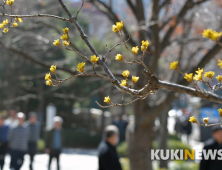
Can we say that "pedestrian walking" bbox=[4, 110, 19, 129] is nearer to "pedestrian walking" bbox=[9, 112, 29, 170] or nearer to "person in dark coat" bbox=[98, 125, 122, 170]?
"pedestrian walking" bbox=[9, 112, 29, 170]

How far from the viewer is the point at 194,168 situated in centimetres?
891

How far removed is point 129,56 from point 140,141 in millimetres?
6247

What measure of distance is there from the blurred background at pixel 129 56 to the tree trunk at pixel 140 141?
0.02 m

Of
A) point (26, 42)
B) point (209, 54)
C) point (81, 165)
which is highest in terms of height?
point (26, 42)

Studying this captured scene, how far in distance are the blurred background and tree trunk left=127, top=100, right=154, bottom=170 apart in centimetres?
2

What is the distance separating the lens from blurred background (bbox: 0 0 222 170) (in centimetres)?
613

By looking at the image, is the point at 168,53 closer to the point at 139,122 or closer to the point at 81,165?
the point at 81,165

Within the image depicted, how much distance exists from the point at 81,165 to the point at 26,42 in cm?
536

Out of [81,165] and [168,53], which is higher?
[168,53]

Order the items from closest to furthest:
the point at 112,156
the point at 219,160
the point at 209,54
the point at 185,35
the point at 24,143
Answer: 1. the point at 219,160
2. the point at 112,156
3. the point at 209,54
4. the point at 24,143
5. the point at 185,35

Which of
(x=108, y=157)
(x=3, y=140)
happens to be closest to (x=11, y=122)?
(x=3, y=140)

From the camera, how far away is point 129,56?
12.3 m

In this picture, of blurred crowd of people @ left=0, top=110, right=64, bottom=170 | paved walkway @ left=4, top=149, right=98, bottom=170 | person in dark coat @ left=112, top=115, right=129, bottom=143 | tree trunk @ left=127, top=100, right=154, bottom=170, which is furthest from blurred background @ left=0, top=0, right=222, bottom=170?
blurred crowd of people @ left=0, top=110, right=64, bottom=170

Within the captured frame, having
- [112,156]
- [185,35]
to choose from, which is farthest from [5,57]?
[112,156]
